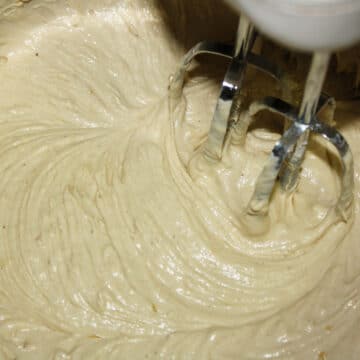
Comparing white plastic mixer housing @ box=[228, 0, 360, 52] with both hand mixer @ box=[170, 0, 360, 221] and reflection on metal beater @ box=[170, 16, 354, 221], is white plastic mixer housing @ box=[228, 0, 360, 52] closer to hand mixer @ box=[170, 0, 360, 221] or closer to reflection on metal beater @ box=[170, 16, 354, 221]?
hand mixer @ box=[170, 0, 360, 221]

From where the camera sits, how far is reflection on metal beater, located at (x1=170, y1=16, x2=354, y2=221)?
38.7 inches

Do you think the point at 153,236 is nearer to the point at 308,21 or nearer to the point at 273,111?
the point at 273,111

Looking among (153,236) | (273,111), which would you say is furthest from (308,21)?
(153,236)

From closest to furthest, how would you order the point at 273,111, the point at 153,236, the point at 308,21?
the point at 308,21 < the point at 273,111 < the point at 153,236

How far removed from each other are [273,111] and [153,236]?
0.33 m

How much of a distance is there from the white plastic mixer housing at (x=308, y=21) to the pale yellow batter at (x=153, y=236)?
490 millimetres

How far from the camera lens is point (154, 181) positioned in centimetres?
121

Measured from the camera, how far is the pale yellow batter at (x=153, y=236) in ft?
3.62

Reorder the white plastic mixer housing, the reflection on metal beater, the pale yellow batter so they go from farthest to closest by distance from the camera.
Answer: the pale yellow batter → the reflection on metal beater → the white plastic mixer housing

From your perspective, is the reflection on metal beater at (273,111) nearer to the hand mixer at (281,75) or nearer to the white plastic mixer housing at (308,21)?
the hand mixer at (281,75)

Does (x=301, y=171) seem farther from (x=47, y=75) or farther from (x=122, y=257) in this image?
(x=47, y=75)

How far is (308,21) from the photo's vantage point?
2.24 feet

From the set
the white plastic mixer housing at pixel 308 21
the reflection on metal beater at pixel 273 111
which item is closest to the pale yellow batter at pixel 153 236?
the reflection on metal beater at pixel 273 111

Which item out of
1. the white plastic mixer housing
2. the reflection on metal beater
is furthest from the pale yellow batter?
the white plastic mixer housing
